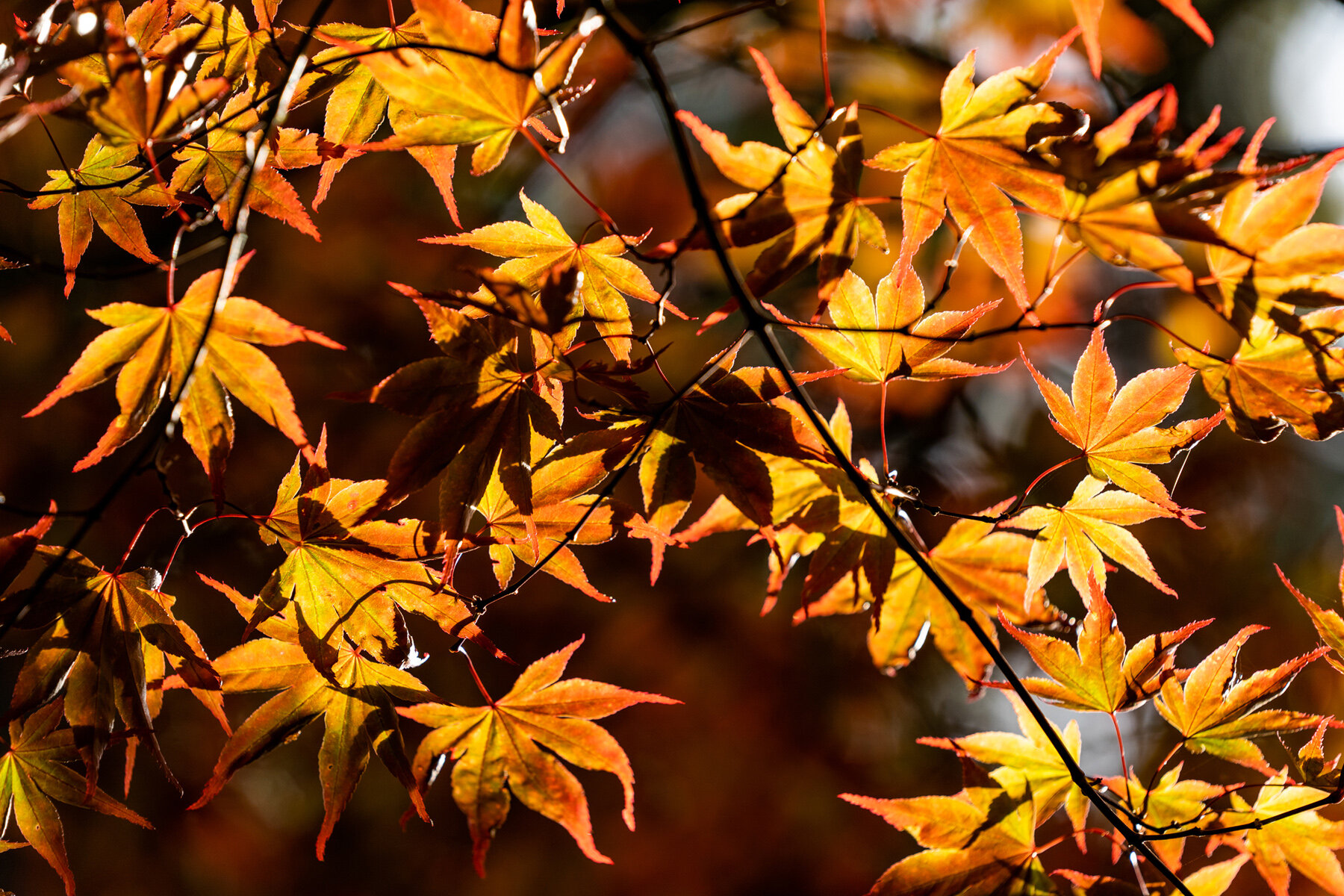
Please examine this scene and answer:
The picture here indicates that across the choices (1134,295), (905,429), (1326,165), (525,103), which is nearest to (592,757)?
(525,103)

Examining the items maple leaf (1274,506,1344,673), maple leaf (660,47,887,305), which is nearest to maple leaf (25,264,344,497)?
maple leaf (660,47,887,305)

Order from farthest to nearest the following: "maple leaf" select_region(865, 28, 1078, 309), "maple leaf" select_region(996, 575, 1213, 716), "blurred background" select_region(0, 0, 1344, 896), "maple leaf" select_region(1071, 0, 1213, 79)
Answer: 1. "blurred background" select_region(0, 0, 1344, 896)
2. "maple leaf" select_region(996, 575, 1213, 716)
3. "maple leaf" select_region(865, 28, 1078, 309)
4. "maple leaf" select_region(1071, 0, 1213, 79)

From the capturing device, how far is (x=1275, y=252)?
50 cm

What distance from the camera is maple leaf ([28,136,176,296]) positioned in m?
0.73

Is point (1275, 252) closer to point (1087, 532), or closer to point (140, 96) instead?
point (1087, 532)

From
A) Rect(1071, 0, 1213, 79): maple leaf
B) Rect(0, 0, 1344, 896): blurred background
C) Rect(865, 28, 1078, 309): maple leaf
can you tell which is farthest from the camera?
Rect(0, 0, 1344, 896): blurred background

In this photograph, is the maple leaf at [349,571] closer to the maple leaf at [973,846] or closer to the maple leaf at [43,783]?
the maple leaf at [43,783]

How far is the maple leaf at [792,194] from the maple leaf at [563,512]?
0.54ft

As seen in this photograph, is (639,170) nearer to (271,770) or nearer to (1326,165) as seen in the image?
(271,770)

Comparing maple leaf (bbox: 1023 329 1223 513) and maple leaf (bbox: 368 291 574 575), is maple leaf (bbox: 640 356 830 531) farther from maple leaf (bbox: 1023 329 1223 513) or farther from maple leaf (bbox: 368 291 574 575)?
maple leaf (bbox: 1023 329 1223 513)

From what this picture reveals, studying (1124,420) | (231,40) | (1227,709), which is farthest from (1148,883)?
(231,40)

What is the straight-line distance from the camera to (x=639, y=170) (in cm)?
352

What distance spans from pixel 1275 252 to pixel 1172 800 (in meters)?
0.51

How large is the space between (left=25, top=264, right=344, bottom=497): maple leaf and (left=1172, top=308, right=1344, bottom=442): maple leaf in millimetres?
689
